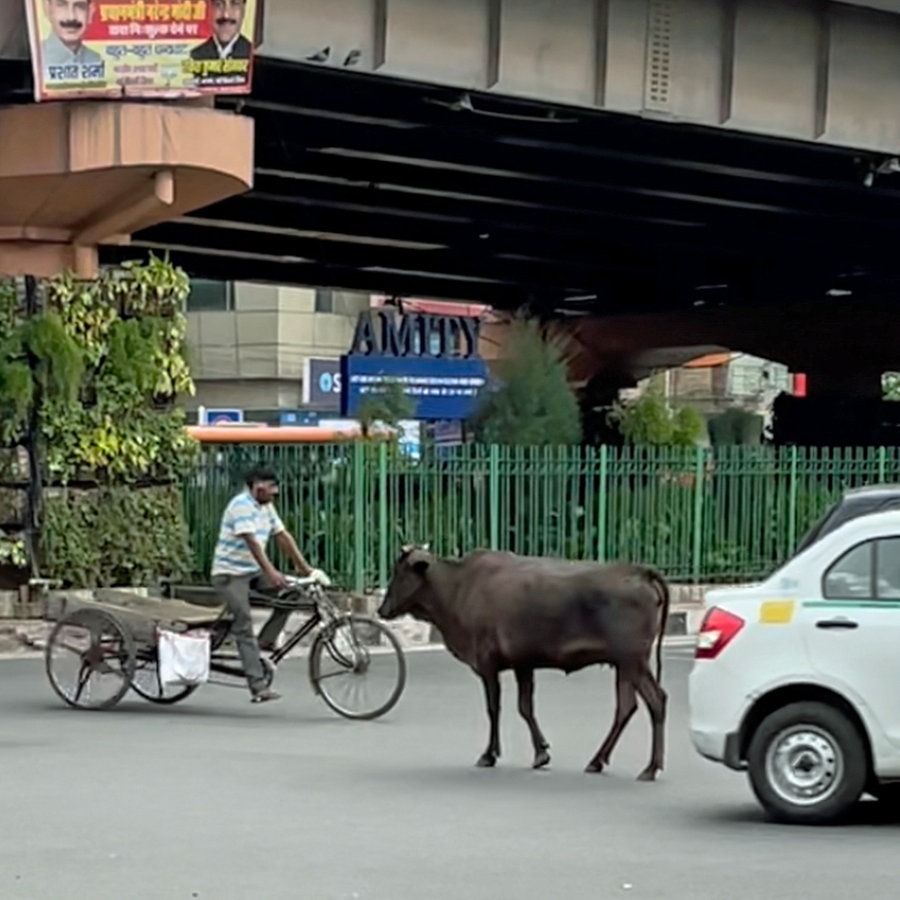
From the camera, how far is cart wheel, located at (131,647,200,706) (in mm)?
16688

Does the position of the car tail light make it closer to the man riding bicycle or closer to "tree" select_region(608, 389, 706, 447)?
the man riding bicycle

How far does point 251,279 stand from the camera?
4644cm

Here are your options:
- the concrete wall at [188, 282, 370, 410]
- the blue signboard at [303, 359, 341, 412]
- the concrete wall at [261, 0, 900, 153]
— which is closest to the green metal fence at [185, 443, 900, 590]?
the concrete wall at [261, 0, 900, 153]

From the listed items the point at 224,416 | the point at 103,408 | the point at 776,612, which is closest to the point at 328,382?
the point at 224,416

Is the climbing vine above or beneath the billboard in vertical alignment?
beneath

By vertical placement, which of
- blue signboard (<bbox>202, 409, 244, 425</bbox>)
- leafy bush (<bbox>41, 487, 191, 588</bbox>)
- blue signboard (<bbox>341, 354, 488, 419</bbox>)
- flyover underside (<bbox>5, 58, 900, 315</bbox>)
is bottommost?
leafy bush (<bbox>41, 487, 191, 588</bbox>)

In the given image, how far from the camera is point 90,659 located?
16609 millimetres

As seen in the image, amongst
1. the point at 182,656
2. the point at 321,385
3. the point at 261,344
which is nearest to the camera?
the point at 182,656

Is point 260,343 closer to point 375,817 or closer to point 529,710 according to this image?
point 529,710

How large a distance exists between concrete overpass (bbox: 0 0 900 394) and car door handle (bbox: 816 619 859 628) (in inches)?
506

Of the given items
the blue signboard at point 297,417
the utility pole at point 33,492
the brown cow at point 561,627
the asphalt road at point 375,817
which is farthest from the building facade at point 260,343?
the brown cow at point 561,627

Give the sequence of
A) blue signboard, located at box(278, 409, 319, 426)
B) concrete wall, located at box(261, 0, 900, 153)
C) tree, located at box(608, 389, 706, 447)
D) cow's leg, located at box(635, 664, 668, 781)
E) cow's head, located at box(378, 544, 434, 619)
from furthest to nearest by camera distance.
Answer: blue signboard, located at box(278, 409, 319, 426)
tree, located at box(608, 389, 706, 447)
concrete wall, located at box(261, 0, 900, 153)
cow's head, located at box(378, 544, 434, 619)
cow's leg, located at box(635, 664, 668, 781)

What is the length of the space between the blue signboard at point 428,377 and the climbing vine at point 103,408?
1609 cm

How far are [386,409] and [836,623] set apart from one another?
58.6 ft
